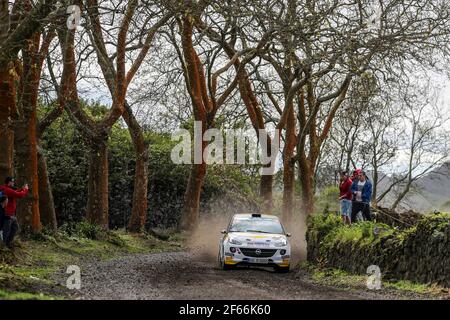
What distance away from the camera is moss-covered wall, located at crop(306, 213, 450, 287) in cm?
1541

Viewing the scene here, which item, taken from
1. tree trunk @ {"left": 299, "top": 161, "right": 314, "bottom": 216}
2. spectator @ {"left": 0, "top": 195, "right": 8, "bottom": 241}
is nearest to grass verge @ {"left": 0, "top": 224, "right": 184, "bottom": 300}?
spectator @ {"left": 0, "top": 195, "right": 8, "bottom": 241}

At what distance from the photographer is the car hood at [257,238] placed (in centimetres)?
2025

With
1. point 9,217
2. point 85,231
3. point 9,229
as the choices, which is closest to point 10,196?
point 9,217

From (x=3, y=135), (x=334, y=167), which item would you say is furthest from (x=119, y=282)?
(x=334, y=167)

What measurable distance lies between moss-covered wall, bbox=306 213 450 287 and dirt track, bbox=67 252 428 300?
3.54 feet

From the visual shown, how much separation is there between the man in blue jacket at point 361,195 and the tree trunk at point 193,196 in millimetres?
11002

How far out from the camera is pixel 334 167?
6088 centimetres

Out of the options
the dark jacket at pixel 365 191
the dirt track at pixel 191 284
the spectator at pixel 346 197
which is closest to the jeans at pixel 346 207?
the spectator at pixel 346 197

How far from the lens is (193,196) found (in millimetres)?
33625

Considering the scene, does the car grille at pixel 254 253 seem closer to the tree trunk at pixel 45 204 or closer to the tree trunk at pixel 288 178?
the tree trunk at pixel 45 204

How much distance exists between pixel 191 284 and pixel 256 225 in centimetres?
667

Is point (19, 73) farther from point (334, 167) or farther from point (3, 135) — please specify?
point (334, 167)

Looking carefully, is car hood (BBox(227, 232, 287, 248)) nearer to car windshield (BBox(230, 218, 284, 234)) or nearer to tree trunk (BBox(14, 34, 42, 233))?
car windshield (BBox(230, 218, 284, 234))
